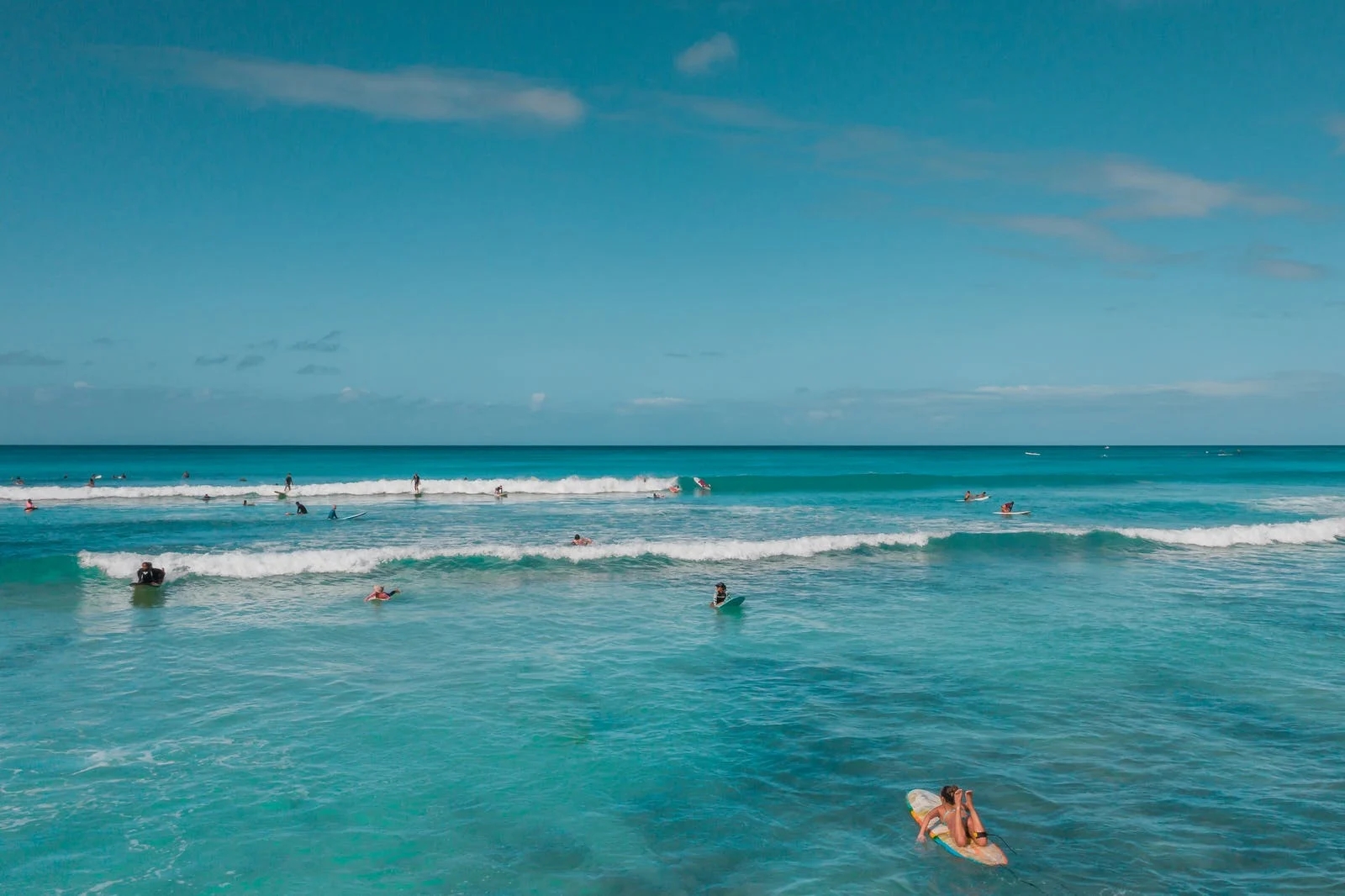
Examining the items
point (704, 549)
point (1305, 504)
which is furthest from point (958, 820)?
point (1305, 504)

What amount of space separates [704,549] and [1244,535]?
89.2 ft

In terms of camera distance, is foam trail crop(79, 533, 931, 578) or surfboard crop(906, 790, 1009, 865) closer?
surfboard crop(906, 790, 1009, 865)

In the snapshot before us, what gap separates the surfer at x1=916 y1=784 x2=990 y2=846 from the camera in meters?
10.9

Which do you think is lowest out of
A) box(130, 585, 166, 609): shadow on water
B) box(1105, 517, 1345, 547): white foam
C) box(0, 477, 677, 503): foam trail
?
box(130, 585, 166, 609): shadow on water

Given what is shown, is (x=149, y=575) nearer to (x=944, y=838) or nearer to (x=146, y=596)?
(x=146, y=596)

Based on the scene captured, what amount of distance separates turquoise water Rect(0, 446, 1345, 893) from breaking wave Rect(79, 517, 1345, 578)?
0.25 metres

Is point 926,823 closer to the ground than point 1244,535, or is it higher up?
closer to the ground

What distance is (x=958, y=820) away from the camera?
35.8 feet

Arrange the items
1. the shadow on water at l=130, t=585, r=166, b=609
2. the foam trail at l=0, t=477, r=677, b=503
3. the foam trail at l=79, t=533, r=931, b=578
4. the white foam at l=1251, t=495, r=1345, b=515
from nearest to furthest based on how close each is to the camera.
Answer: the shadow on water at l=130, t=585, r=166, b=609, the foam trail at l=79, t=533, r=931, b=578, the white foam at l=1251, t=495, r=1345, b=515, the foam trail at l=0, t=477, r=677, b=503

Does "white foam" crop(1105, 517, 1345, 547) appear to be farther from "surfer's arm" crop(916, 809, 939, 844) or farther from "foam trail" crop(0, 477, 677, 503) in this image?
"foam trail" crop(0, 477, 677, 503)

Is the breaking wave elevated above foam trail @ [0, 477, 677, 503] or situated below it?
below

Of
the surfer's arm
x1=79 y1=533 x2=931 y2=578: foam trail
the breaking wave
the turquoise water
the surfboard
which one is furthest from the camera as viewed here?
the breaking wave

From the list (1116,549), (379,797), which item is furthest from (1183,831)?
(1116,549)

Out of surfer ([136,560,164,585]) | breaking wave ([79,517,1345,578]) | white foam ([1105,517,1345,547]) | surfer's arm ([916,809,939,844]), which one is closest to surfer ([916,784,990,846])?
surfer's arm ([916,809,939,844])
